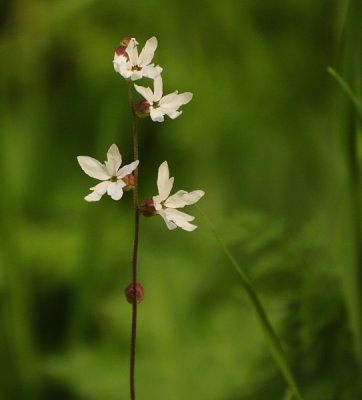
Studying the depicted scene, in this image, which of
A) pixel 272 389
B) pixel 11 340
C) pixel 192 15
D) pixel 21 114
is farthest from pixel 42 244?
pixel 272 389

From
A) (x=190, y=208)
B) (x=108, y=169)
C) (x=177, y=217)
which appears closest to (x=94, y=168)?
(x=108, y=169)

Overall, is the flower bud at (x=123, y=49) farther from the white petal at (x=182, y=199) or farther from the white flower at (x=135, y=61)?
the white petal at (x=182, y=199)

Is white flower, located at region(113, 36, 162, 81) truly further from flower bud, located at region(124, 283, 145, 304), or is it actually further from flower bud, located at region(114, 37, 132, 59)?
flower bud, located at region(124, 283, 145, 304)

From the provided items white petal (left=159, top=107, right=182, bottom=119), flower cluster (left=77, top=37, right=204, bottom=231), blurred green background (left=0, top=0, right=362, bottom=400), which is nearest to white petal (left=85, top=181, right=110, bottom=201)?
flower cluster (left=77, top=37, right=204, bottom=231)

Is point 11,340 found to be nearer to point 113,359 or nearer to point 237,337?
point 113,359

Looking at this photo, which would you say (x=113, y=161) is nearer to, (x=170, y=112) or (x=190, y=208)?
(x=170, y=112)

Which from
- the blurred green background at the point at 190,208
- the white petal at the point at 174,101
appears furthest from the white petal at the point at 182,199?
the blurred green background at the point at 190,208
